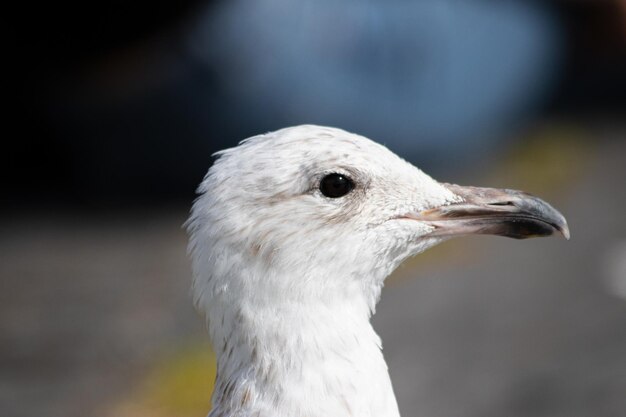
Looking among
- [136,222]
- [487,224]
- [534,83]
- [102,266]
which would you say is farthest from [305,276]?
[534,83]

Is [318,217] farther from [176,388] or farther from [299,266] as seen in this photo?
[176,388]

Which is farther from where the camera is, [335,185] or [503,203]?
[503,203]

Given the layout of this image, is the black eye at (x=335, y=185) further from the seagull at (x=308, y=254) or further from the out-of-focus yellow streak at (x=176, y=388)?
the out-of-focus yellow streak at (x=176, y=388)

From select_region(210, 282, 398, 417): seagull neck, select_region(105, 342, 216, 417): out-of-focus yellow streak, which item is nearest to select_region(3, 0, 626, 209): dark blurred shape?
select_region(105, 342, 216, 417): out-of-focus yellow streak

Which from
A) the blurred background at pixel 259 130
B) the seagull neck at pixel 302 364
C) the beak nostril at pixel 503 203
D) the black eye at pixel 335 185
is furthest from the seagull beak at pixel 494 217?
the blurred background at pixel 259 130

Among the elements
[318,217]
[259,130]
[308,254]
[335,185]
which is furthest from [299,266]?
[259,130]

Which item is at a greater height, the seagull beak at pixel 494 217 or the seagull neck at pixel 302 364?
the seagull beak at pixel 494 217
